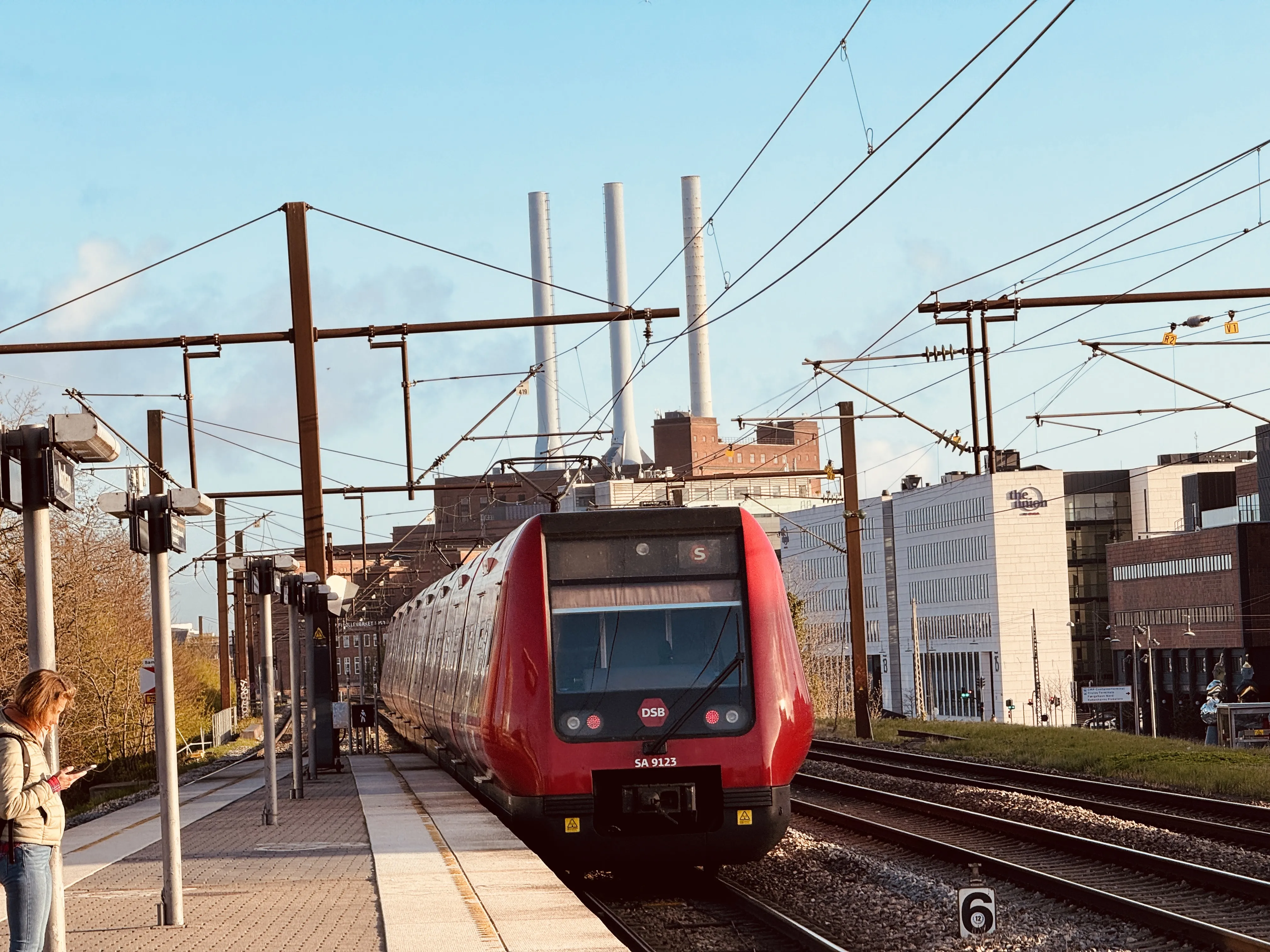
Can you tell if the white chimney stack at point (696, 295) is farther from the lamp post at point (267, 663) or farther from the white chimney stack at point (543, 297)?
the lamp post at point (267, 663)

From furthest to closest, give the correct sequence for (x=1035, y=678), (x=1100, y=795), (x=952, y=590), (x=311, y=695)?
(x=952, y=590) → (x=1035, y=678) → (x=311, y=695) → (x=1100, y=795)

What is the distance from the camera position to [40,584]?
7.93 metres

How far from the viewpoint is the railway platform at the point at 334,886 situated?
9.66 m

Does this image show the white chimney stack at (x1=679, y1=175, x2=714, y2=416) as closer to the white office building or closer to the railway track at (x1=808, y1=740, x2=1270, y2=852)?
the white office building

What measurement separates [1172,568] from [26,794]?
101159 millimetres

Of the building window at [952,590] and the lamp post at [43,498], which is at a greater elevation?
the lamp post at [43,498]

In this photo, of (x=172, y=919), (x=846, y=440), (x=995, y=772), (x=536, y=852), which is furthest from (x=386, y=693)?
(x=172, y=919)

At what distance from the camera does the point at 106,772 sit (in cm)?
4003

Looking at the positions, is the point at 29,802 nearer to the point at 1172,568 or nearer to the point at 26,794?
the point at 26,794

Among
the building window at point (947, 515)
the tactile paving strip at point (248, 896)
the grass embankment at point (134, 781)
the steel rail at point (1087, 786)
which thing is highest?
the building window at point (947, 515)

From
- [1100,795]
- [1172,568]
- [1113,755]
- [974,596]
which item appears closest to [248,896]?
[1100,795]

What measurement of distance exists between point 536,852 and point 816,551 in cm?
12674

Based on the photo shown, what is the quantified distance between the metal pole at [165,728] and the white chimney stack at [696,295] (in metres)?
135

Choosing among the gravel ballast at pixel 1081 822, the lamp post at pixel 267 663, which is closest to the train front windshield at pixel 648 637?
the gravel ballast at pixel 1081 822
